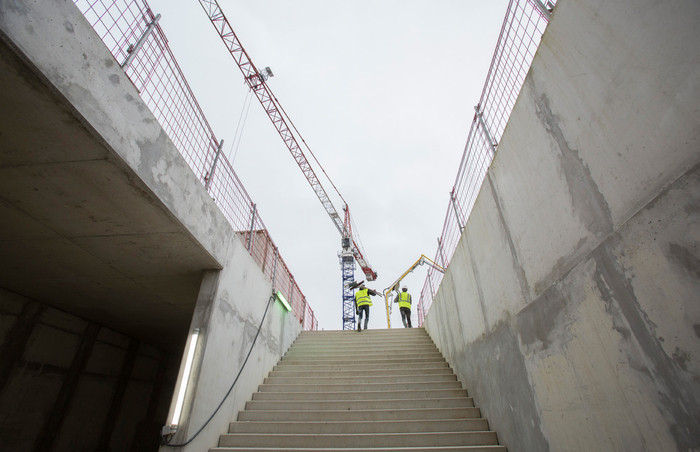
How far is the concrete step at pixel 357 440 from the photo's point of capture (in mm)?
3796

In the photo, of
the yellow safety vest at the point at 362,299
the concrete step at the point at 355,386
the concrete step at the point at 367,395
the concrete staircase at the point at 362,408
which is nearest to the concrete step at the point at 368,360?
the concrete staircase at the point at 362,408

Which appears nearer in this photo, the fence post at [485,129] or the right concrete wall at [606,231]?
the right concrete wall at [606,231]

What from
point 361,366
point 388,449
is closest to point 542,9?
point 388,449

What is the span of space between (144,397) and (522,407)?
351 inches

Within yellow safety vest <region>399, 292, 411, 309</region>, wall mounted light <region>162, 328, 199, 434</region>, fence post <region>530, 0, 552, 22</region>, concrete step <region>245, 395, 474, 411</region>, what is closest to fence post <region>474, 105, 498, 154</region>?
fence post <region>530, 0, 552, 22</region>

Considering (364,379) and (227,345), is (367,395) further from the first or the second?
(227,345)

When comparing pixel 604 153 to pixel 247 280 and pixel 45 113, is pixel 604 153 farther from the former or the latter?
pixel 247 280

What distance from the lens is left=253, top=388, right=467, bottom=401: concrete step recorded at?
16.2ft

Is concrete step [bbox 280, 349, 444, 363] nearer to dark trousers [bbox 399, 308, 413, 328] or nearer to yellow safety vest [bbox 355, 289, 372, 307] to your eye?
yellow safety vest [bbox 355, 289, 372, 307]

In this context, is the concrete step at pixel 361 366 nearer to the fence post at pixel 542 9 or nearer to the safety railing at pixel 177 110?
the safety railing at pixel 177 110

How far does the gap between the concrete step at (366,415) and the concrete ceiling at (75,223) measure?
7.73 ft

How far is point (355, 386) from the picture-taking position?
5484 mm

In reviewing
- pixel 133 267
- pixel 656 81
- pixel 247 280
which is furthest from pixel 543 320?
pixel 133 267

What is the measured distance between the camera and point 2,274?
466 centimetres
